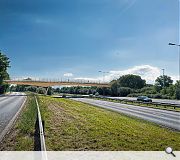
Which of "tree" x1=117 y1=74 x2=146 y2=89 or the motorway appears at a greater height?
"tree" x1=117 y1=74 x2=146 y2=89

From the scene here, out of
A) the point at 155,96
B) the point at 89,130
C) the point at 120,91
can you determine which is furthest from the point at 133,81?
the point at 89,130

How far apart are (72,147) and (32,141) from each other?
1712 millimetres

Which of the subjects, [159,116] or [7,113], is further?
[159,116]

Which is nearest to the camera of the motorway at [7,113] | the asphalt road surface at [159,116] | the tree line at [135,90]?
the motorway at [7,113]

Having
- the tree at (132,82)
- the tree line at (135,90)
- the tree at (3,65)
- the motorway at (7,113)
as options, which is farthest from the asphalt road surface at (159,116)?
the tree at (132,82)

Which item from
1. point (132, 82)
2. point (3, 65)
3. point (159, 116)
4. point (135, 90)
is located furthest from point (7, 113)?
point (132, 82)

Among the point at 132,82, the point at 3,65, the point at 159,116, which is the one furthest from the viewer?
the point at 132,82

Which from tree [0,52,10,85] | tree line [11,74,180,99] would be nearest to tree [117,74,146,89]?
tree line [11,74,180,99]

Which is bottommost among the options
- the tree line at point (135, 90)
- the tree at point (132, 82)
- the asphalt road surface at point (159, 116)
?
the asphalt road surface at point (159, 116)

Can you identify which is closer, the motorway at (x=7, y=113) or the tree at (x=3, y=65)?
the motorway at (x=7, y=113)

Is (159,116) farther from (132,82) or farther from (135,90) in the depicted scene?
Result: (132,82)

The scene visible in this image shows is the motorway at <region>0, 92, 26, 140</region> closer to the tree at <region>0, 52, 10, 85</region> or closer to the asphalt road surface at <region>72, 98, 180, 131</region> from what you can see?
the asphalt road surface at <region>72, 98, 180, 131</region>

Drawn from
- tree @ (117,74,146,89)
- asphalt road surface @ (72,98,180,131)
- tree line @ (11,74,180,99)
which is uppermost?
tree @ (117,74,146,89)

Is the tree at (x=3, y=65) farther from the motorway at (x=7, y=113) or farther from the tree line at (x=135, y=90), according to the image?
the motorway at (x=7, y=113)
